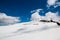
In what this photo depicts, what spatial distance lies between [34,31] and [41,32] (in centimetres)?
16

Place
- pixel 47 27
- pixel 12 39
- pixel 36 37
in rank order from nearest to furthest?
pixel 12 39 → pixel 36 37 → pixel 47 27

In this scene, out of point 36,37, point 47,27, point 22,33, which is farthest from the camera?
point 47,27

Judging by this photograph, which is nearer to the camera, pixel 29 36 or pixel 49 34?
pixel 29 36

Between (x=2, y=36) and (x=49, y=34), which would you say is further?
(x=49, y=34)

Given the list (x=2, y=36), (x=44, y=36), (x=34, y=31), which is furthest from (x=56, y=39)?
(x=2, y=36)

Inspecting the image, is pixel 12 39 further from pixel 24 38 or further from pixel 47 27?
pixel 47 27

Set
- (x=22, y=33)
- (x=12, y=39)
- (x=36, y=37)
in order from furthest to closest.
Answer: (x=22, y=33) → (x=36, y=37) → (x=12, y=39)

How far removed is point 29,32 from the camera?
2.27m

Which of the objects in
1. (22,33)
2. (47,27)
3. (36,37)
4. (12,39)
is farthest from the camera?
(47,27)

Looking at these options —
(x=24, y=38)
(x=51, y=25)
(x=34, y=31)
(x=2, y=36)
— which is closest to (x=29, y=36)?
(x=24, y=38)

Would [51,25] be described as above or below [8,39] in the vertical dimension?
above

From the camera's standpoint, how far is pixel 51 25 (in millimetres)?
2613

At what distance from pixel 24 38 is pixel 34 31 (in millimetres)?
418

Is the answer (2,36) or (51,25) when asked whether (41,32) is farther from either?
(2,36)
